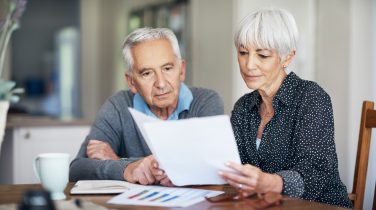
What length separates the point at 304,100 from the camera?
189 cm

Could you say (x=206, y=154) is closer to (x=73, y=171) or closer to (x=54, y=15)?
(x=73, y=171)

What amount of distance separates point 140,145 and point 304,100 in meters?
0.70

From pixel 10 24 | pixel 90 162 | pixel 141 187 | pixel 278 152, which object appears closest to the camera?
pixel 10 24

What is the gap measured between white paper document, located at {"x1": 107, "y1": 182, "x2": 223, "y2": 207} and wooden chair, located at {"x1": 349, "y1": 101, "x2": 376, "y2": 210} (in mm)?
575


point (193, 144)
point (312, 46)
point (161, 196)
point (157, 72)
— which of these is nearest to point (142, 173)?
point (161, 196)

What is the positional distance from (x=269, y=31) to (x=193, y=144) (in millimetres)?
475

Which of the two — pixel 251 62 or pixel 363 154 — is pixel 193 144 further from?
pixel 363 154

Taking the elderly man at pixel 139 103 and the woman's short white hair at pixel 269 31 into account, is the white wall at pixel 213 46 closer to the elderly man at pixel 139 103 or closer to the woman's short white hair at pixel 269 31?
the elderly man at pixel 139 103

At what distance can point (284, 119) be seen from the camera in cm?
192

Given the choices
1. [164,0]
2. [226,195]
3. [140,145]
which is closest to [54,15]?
[164,0]

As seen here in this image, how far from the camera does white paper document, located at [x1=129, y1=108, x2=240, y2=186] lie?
4.92 feet

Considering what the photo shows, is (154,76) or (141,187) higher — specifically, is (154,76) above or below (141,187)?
above

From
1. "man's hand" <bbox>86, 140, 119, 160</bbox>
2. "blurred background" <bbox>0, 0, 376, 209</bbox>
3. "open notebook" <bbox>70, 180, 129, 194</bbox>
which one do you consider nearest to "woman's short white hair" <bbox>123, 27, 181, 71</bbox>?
"man's hand" <bbox>86, 140, 119, 160</bbox>

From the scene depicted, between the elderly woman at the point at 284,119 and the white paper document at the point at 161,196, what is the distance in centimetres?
22
